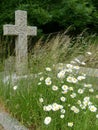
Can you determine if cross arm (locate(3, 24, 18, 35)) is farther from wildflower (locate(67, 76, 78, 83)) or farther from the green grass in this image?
wildflower (locate(67, 76, 78, 83))

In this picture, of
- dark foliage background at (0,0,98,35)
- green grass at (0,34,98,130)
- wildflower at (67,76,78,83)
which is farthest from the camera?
dark foliage background at (0,0,98,35)

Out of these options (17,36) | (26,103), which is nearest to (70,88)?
(26,103)

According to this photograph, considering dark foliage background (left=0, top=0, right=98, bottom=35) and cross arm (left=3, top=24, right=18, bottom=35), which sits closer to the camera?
cross arm (left=3, top=24, right=18, bottom=35)

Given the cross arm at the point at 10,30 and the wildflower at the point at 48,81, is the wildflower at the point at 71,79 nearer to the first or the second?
the wildflower at the point at 48,81

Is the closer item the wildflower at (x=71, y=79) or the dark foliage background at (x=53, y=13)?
the wildflower at (x=71, y=79)

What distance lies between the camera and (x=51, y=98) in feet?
11.0

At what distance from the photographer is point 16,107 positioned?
3510 mm

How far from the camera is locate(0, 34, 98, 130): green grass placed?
117 inches

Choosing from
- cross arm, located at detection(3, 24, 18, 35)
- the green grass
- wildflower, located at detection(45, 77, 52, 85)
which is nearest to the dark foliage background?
cross arm, located at detection(3, 24, 18, 35)

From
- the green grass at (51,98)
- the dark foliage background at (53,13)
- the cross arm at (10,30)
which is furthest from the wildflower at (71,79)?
the dark foliage background at (53,13)

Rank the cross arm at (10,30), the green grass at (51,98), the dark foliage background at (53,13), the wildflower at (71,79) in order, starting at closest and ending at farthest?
the green grass at (51,98) < the wildflower at (71,79) < the cross arm at (10,30) < the dark foliage background at (53,13)

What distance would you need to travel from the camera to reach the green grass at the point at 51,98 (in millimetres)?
2979

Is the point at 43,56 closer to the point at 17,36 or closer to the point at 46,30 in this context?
the point at 17,36

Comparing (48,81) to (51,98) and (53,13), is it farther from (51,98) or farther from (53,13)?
(53,13)
